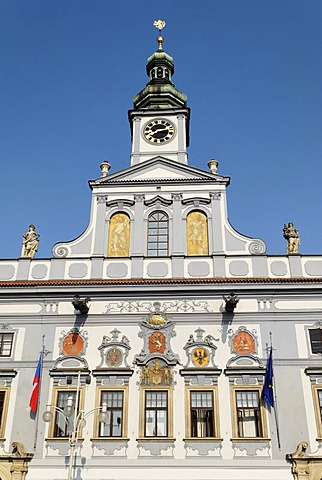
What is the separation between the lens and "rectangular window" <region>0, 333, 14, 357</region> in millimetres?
21797

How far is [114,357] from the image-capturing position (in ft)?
70.3

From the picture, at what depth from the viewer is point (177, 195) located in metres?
25.1

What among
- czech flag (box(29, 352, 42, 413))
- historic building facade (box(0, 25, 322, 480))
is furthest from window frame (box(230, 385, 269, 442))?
czech flag (box(29, 352, 42, 413))

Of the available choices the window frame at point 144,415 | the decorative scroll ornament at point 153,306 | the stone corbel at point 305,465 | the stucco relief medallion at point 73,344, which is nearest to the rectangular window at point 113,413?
the window frame at point 144,415

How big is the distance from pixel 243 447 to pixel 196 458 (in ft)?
5.64

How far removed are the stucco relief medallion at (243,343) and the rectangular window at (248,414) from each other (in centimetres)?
153

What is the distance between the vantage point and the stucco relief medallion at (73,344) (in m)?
21.7

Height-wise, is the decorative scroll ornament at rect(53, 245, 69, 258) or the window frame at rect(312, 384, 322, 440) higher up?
the decorative scroll ornament at rect(53, 245, 69, 258)

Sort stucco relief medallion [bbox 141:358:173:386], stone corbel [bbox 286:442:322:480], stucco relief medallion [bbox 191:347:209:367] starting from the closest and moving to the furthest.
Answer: stone corbel [bbox 286:442:322:480] < stucco relief medallion [bbox 141:358:173:386] < stucco relief medallion [bbox 191:347:209:367]

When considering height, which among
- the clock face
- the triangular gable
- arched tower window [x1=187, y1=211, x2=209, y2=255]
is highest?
the clock face

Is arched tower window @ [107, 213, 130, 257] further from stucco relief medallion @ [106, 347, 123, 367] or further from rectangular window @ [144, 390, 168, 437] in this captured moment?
rectangular window @ [144, 390, 168, 437]

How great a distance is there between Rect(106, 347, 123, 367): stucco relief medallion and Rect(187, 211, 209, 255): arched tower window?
526 centimetres

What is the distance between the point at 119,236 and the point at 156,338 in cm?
515

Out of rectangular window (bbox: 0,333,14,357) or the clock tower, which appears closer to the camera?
rectangular window (bbox: 0,333,14,357)
